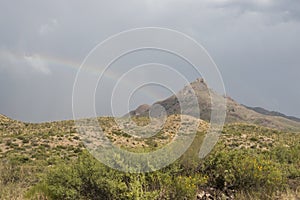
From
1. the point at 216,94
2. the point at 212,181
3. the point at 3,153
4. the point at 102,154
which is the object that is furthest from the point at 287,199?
the point at 3,153

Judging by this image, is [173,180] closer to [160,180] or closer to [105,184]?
[160,180]

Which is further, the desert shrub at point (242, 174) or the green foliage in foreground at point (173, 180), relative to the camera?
the desert shrub at point (242, 174)

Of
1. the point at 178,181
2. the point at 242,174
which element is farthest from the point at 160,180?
the point at 242,174

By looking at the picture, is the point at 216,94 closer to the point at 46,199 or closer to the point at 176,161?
the point at 176,161

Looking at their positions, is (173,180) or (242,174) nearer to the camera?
(173,180)

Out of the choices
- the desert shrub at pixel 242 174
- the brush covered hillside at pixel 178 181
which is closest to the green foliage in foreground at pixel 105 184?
the brush covered hillside at pixel 178 181

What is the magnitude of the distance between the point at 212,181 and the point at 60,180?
14.3 feet

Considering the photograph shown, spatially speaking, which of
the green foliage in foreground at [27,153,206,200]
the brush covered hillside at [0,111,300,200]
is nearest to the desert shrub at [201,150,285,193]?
the brush covered hillside at [0,111,300,200]

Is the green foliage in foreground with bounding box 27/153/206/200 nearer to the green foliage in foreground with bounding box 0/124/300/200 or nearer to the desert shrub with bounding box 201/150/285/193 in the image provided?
the green foliage in foreground with bounding box 0/124/300/200

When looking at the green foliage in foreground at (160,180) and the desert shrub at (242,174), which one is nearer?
the green foliage in foreground at (160,180)

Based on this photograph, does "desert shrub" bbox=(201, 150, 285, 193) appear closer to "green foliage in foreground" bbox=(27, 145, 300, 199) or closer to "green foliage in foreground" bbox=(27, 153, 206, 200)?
"green foliage in foreground" bbox=(27, 145, 300, 199)

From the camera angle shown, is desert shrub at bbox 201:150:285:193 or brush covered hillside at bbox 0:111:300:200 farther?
desert shrub at bbox 201:150:285:193

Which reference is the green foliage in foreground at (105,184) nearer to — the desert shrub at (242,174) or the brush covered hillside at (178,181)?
the brush covered hillside at (178,181)

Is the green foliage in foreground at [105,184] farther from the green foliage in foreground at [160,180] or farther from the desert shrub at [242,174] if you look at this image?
the desert shrub at [242,174]
